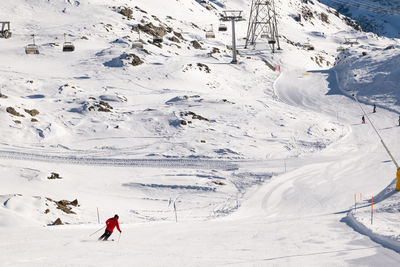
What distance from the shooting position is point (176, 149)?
33.0 metres

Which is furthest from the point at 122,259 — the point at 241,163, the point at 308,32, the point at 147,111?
the point at 308,32

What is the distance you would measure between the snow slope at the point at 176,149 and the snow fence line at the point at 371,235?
29 cm

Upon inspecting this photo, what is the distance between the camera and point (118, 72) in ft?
168

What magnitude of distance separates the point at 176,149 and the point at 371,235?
18.9 meters

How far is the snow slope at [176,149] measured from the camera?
15.5 metres

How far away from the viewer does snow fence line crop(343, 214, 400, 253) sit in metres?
14.2

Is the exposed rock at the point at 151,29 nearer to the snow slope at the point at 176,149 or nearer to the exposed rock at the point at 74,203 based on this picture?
the snow slope at the point at 176,149

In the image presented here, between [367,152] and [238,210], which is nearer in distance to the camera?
[238,210]

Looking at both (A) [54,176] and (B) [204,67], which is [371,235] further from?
(B) [204,67]

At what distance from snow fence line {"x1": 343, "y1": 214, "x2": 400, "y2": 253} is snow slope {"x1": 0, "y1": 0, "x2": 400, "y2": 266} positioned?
0.97ft

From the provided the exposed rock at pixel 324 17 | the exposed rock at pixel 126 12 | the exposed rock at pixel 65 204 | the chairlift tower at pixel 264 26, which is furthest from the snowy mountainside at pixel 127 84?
the exposed rock at pixel 324 17

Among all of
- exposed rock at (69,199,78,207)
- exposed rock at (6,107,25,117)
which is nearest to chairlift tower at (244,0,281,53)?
exposed rock at (6,107,25,117)

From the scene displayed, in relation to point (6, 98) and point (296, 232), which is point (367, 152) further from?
point (6, 98)

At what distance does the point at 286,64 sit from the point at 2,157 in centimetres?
4794
